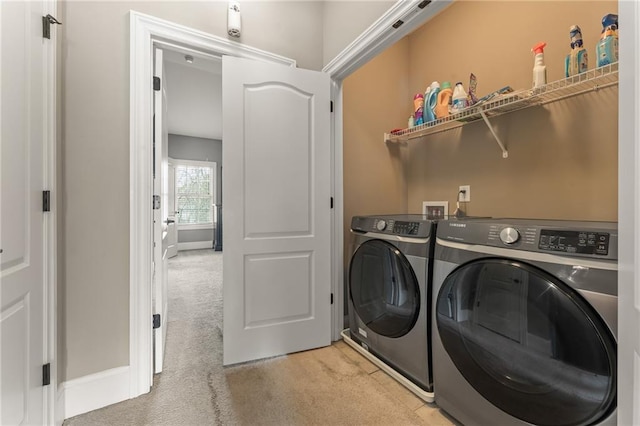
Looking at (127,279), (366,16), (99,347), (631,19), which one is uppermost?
(366,16)

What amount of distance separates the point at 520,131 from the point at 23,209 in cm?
254

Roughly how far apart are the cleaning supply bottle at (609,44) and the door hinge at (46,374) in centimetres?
278

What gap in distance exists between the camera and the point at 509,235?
1.04 meters

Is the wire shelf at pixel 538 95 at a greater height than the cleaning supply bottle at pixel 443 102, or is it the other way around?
A: the cleaning supply bottle at pixel 443 102

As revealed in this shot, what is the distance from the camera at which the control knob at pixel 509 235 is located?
1.02m

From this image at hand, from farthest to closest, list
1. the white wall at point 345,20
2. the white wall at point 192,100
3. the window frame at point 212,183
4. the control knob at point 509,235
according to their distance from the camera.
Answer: the window frame at point 212,183
the white wall at point 192,100
the white wall at point 345,20
the control knob at point 509,235

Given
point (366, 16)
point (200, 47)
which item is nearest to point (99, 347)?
point (200, 47)

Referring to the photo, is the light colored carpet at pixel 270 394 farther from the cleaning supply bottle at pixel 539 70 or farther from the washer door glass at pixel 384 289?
the cleaning supply bottle at pixel 539 70

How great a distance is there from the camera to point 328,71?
6.61ft

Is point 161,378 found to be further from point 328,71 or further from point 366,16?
point 366,16

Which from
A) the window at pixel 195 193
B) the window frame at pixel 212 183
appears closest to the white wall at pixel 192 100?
the window frame at pixel 212 183

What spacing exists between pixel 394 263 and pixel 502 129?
3.86ft

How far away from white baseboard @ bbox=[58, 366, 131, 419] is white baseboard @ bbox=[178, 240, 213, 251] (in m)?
5.45

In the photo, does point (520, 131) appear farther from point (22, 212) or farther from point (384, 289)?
point (22, 212)
